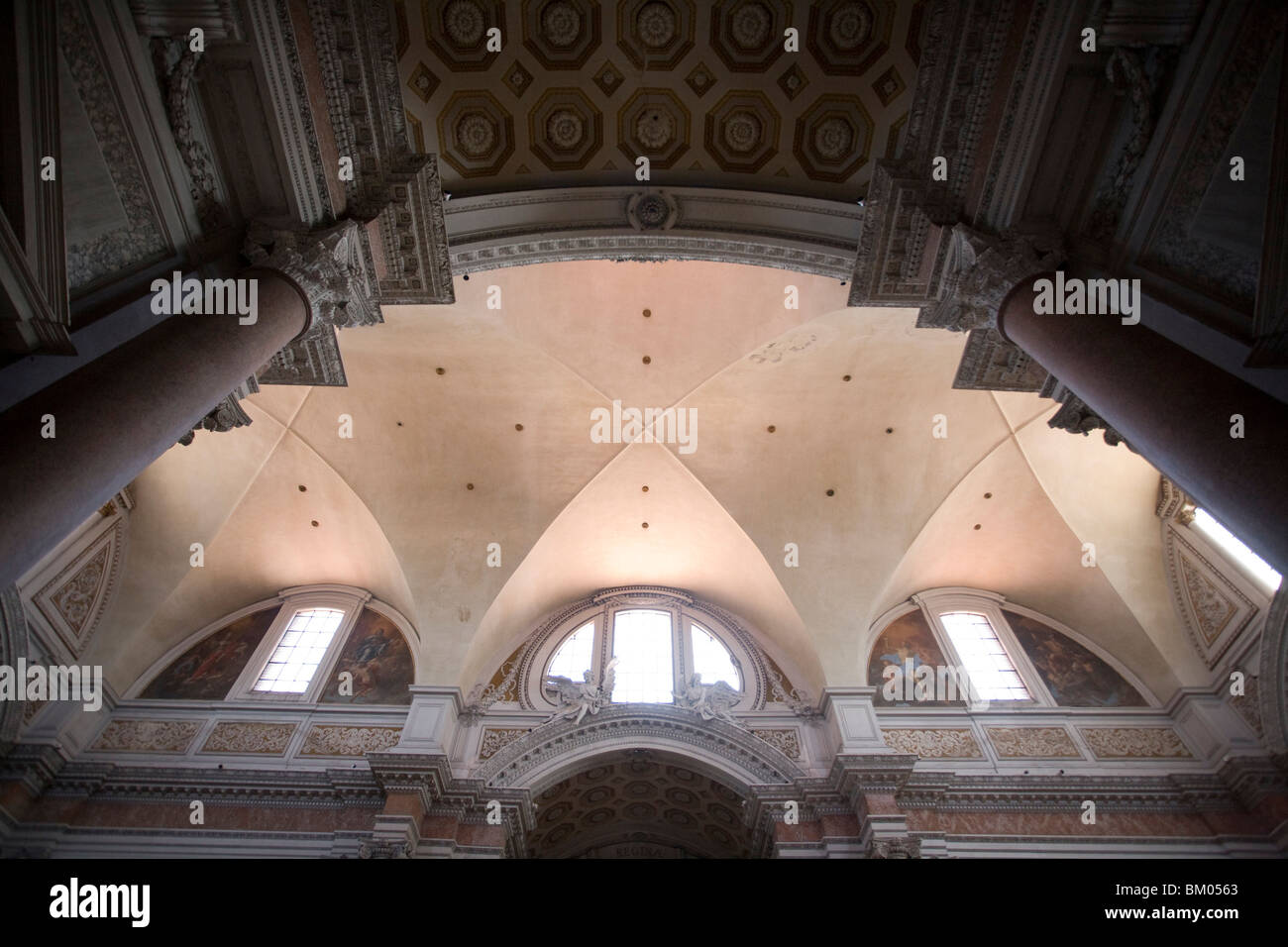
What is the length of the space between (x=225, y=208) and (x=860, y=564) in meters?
11.5

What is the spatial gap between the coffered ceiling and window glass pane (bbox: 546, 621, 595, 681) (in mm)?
8806

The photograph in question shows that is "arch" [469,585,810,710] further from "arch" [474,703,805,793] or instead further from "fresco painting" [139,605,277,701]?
"fresco painting" [139,605,277,701]

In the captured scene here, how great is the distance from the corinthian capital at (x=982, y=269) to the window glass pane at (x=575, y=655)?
359 inches

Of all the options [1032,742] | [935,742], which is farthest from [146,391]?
[1032,742]

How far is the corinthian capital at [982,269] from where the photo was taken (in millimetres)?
6027

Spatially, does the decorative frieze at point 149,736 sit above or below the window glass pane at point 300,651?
below

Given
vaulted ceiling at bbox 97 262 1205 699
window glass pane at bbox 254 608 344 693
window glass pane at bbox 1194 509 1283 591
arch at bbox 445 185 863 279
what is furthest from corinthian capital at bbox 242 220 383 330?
window glass pane at bbox 1194 509 1283 591

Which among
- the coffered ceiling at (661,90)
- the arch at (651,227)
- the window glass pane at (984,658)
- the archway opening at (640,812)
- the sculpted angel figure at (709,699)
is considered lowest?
the archway opening at (640,812)

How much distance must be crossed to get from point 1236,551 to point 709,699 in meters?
9.04

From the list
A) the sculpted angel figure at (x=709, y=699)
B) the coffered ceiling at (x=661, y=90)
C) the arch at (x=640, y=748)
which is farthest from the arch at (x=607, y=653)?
the coffered ceiling at (x=661, y=90)

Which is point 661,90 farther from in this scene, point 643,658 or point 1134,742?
point 1134,742

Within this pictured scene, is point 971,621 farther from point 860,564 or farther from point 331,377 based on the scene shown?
point 331,377

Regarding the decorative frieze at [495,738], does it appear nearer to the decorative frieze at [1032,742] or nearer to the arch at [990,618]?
the arch at [990,618]
